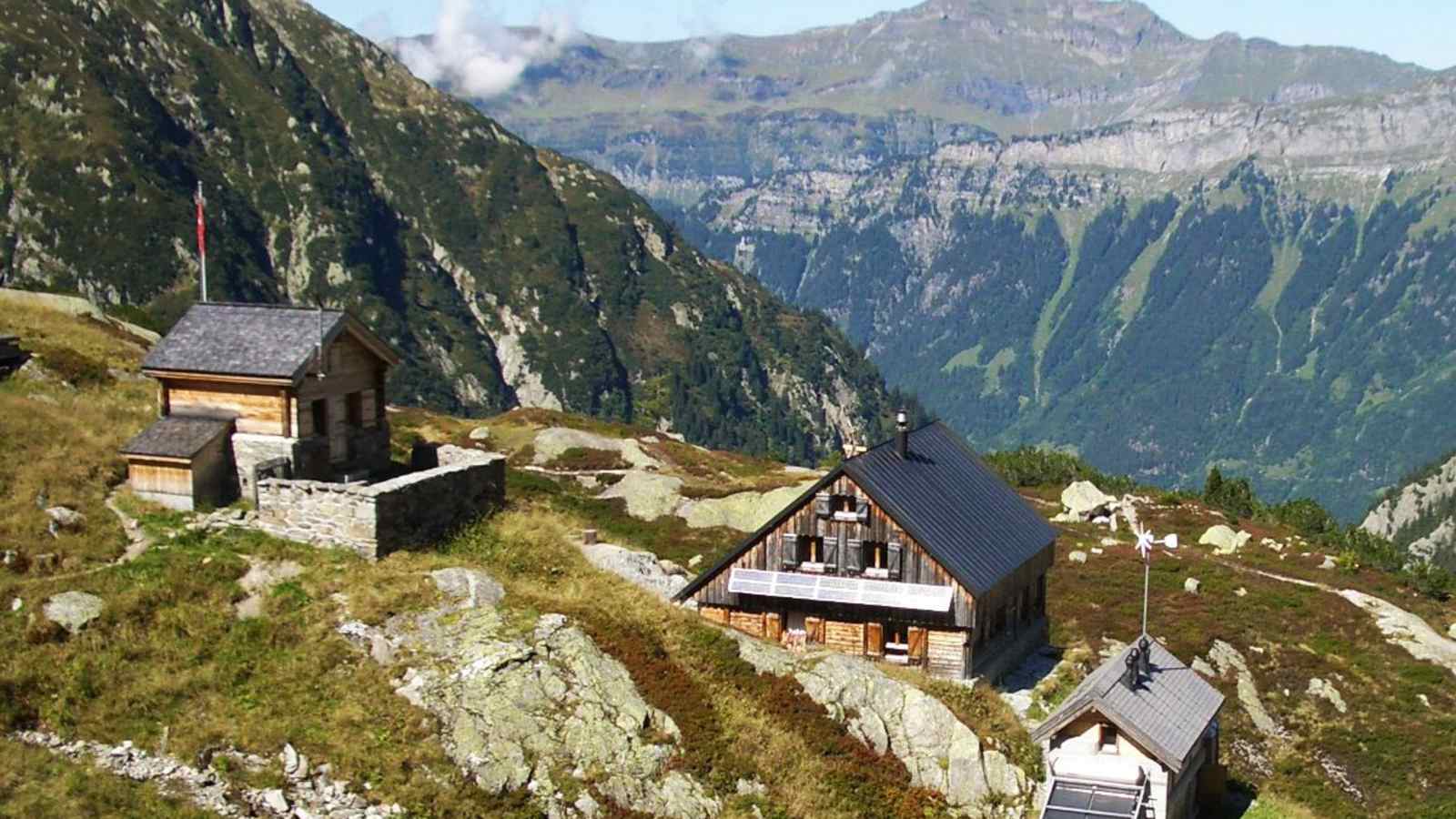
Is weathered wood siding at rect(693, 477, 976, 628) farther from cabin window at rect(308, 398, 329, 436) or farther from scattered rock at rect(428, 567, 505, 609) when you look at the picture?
cabin window at rect(308, 398, 329, 436)

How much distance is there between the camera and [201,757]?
1221 inches

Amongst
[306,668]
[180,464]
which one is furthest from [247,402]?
[306,668]

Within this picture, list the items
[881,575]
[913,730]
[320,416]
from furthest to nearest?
1. [881,575]
2. [320,416]
3. [913,730]

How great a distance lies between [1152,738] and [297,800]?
20467mm

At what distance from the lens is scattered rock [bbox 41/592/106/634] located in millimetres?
34344

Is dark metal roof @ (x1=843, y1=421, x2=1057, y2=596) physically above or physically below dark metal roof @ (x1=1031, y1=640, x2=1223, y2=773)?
above

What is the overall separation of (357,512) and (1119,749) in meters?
19.5

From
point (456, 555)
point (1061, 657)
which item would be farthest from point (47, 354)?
point (1061, 657)

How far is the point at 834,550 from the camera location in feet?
154

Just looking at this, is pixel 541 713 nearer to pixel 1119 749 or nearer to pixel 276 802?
pixel 276 802

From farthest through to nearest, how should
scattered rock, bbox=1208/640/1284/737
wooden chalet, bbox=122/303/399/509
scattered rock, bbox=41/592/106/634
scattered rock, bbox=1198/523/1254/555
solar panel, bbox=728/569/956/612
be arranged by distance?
scattered rock, bbox=1198/523/1254/555, scattered rock, bbox=1208/640/1284/737, solar panel, bbox=728/569/956/612, wooden chalet, bbox=122/303/399/509, scattered rock, bbox=41/592/106/634

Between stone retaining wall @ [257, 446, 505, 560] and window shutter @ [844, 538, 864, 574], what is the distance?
11.7m

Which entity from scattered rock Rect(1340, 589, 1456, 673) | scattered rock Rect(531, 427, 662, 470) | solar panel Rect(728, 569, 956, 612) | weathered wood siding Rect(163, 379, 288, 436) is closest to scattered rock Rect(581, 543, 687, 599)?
solar panel Rect(728, 569, 956, 612)

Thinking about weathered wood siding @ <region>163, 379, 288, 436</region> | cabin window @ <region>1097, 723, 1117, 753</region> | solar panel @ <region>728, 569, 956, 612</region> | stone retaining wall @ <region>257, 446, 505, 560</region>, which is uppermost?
weathered wood siding @ <region>163, 379, 288, 436</region>
